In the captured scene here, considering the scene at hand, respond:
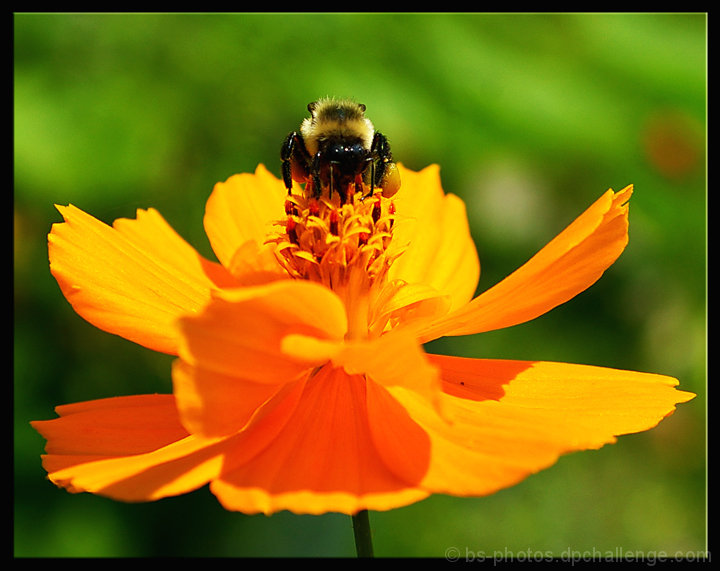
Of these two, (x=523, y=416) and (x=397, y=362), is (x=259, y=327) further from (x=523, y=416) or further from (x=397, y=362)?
(x=523, y=416)

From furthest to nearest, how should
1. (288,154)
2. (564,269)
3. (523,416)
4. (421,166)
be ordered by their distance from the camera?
(421,166) < (288,154) < (564,269) < (523,416)

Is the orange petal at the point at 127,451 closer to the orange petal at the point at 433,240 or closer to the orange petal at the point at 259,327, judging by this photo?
the orange petal at the point at 259,327

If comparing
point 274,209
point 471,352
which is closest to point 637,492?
point 471,352

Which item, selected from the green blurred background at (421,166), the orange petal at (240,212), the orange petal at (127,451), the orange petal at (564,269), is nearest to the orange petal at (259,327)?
the orange petal at (127,451)

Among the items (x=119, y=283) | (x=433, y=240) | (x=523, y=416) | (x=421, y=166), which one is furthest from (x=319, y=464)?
(x=421, y=166)

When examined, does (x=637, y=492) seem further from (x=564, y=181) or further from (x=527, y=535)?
(x=564, y=181)

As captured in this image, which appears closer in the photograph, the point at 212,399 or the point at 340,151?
the point at 212,399
